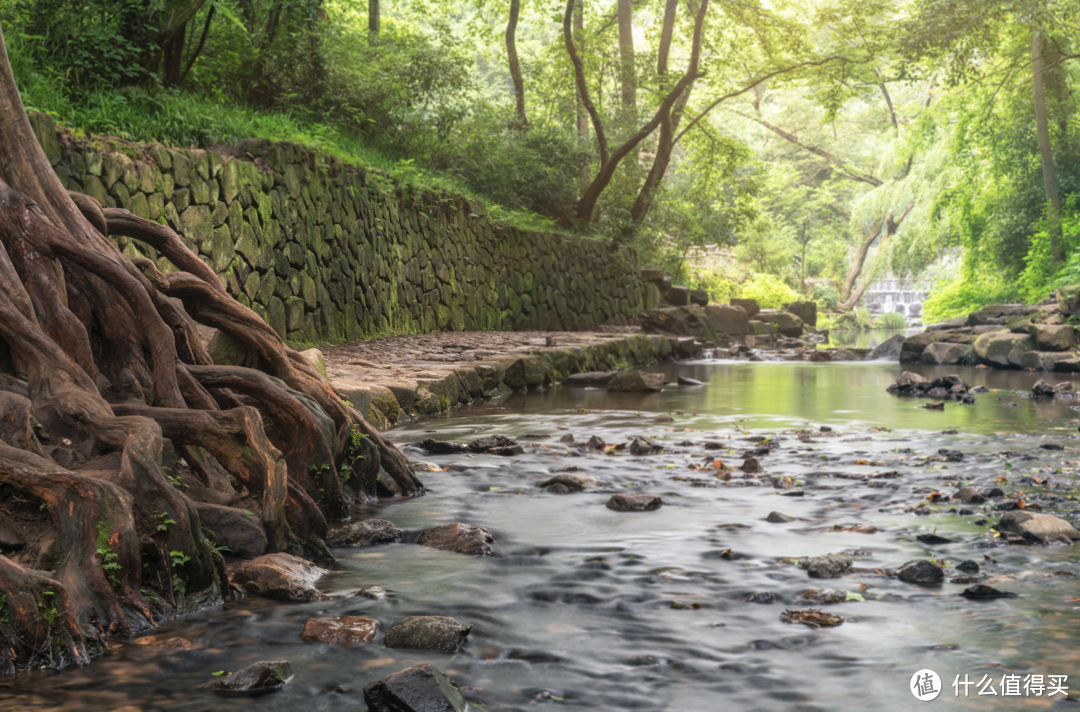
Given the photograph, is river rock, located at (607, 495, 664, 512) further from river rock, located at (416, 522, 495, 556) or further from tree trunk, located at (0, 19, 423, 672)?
tree trunk, located at (0, 19, 423, 672)

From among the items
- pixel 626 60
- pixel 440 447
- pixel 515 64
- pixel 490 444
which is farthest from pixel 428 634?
pixel 626 60

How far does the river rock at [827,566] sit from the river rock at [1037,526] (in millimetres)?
949

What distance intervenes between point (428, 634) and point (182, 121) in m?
7.17

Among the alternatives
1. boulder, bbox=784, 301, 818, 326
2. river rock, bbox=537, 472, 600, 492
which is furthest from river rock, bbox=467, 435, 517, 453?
boulder, bbox=784, 301, 818, 326

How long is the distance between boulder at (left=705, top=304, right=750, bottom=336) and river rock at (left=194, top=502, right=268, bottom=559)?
20.1 m

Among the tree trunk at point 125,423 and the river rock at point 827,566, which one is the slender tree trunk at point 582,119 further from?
the river rock at point 827,566

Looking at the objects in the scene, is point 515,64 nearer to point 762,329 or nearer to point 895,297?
point 762,329

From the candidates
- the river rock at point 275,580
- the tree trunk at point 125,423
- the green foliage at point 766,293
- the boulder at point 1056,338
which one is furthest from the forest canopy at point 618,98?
the boulder at point 1056,338

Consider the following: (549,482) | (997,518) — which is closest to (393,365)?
(549,482)

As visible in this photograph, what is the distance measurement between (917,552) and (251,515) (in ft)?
8.76

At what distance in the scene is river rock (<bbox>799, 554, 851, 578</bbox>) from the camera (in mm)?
3170

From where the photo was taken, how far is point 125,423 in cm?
282

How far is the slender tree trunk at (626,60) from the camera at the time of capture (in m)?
19.9

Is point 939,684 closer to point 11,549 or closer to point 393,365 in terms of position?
point 11,549
